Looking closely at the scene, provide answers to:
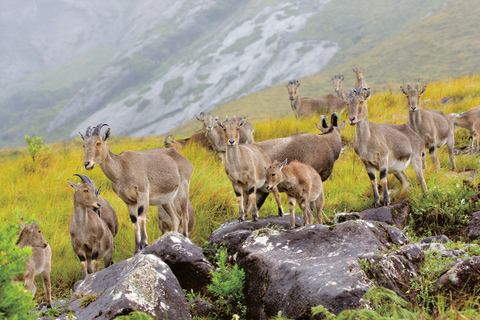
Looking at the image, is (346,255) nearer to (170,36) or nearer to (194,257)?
(194,257)

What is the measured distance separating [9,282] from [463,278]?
4239mm

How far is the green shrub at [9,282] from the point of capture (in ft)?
12.0

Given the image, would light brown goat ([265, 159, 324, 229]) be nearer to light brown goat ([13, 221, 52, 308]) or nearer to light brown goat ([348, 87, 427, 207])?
light brown goat ([348, 87, 427, 207])

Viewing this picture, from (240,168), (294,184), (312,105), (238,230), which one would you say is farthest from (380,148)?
(312,105)

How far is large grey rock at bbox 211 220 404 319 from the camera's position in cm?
434

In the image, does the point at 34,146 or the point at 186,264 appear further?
the point at 34,146

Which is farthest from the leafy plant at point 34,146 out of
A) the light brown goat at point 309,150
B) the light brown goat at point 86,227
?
the light brown goat at point 309,150

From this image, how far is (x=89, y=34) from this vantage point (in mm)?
167500

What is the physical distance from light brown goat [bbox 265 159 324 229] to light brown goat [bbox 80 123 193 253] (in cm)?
165

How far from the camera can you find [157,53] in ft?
419

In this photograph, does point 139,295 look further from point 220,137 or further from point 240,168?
point 220,137

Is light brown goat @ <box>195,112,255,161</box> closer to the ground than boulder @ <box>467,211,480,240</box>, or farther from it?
farther from it

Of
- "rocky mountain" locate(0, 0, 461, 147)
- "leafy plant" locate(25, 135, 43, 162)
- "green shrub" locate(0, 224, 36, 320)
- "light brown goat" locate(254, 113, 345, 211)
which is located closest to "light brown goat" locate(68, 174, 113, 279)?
"green shrub" locate(0, 224, 36, 320)

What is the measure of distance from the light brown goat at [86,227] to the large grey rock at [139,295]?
1.70 metres
